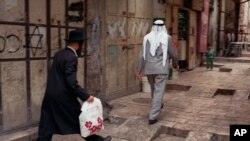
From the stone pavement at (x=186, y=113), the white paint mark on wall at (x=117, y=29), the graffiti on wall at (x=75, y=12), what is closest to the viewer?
the stone pavement at (x=186, y=113)

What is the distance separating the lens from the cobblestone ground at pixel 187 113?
596 cm

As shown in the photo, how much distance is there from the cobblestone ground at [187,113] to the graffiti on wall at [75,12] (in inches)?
79.0

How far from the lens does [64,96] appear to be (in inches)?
169

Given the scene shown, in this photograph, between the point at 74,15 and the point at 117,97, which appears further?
the point at 117,97

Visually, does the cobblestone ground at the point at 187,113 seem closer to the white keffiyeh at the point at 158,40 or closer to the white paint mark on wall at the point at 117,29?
the white keffiyeh at the point at 158,40

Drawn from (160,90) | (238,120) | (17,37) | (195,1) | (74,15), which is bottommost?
(238,120)

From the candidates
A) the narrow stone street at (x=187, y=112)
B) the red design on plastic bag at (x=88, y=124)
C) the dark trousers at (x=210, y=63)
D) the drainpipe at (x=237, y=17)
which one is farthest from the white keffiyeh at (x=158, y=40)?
the drainpipe at (x=237, y=17)

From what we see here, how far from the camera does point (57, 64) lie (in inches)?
168

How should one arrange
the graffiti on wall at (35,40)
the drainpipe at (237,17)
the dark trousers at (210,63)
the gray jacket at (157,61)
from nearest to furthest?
1. the graffiti on wall at (35,40)
2. the gray jacket at (157,61)
3. the dark trousers at (210,63)
4. the drainpipe at (237,17)

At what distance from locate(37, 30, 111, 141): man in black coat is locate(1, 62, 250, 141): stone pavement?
1357 mm

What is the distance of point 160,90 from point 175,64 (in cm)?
61

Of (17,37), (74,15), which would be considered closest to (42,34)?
(17,37)

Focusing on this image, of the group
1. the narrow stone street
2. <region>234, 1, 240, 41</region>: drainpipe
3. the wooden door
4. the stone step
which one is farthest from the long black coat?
<region>234, 1, 240, 41</region>: drainpipe

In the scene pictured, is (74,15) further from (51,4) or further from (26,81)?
(26,81)
